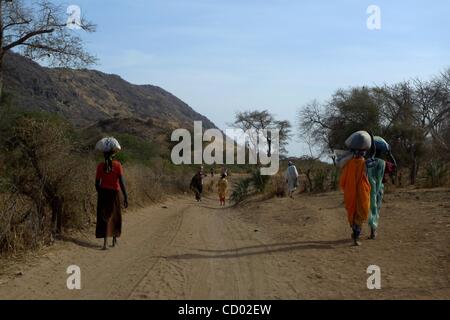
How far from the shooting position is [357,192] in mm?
9164

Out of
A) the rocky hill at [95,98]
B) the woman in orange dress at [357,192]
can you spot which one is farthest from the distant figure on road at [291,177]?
the rocky hill at [95,98]

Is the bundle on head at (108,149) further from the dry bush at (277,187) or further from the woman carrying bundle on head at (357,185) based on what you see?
the dry bush at (277,187)

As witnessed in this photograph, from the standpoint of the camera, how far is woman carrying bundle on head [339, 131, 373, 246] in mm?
9102

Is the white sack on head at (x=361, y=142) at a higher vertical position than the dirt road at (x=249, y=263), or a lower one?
higher

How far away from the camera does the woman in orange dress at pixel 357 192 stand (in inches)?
358

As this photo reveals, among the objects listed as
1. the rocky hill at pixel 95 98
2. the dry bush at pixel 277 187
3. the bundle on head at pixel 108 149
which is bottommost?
the dry bush at pixel 277 187

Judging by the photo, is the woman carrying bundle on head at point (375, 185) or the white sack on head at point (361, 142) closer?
the white sack on head at point (361, 142)

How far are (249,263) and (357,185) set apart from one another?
2.53 metres

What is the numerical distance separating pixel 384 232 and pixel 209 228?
13.3 ft

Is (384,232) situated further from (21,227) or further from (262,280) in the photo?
(21,227)

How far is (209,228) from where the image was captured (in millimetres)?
12484

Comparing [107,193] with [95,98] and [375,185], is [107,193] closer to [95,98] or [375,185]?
[375,185]
